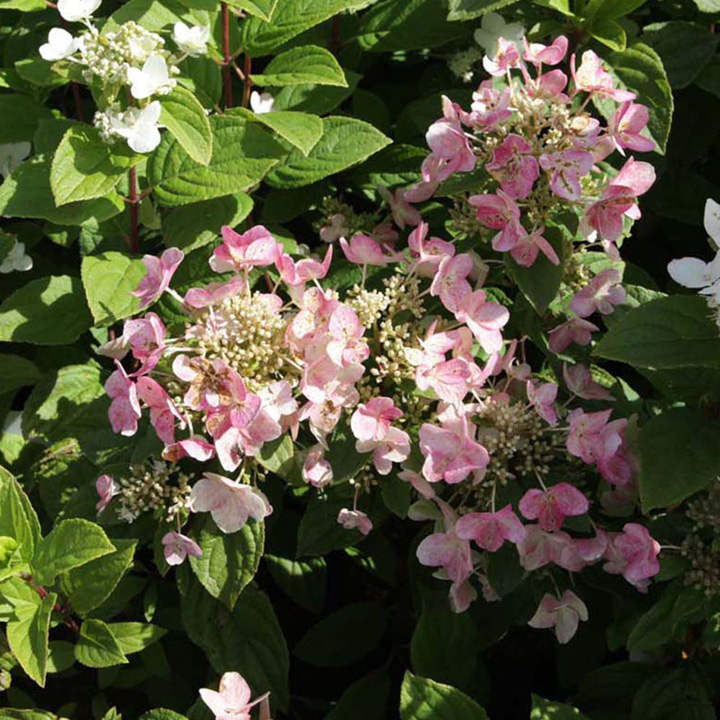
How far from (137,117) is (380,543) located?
90 centimetres

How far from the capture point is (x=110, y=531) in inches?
69.3

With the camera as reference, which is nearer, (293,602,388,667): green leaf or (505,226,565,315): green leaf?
(505,226,565,315): green leaf

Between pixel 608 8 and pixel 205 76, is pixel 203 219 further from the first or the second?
pixel 608 8

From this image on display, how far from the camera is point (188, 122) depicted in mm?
1661

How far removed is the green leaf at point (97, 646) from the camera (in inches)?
65.5

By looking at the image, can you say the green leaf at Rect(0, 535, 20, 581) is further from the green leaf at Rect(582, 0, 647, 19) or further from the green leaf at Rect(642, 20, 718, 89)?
the green leaf at Rect(642, 20, 718, 89)

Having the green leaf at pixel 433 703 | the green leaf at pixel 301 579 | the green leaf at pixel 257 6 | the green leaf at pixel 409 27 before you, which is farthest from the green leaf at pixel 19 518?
the green leaf at pixel 409 27

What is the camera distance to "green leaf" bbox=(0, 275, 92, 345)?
1.83 m

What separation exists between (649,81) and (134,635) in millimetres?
1267

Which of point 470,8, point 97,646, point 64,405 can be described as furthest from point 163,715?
point 470,8

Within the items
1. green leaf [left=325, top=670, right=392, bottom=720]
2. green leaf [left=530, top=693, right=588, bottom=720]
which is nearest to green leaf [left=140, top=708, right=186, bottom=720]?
green leaf [left=325, top=670, right=392, bottom=720]

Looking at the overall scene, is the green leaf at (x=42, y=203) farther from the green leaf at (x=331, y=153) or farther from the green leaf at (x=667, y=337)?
the green leaf at (x=667, y=337)

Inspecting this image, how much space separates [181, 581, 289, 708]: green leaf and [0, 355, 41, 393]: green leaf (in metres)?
0.55

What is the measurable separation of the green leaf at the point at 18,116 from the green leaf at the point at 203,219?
1.18 feet
